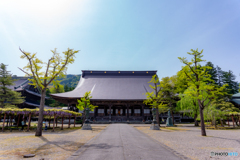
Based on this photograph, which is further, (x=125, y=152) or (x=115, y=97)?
(x=115, y=97)

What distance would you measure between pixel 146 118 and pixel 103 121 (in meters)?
10.8

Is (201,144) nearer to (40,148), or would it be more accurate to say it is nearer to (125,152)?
(125,152)

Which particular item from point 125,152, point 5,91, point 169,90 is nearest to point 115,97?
point 169,90

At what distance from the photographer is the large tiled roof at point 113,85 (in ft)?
110

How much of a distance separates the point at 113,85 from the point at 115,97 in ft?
29.3

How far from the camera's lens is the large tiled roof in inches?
1325

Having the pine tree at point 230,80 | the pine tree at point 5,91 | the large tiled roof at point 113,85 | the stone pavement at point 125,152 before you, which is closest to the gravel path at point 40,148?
the stone pavement at point 125,152

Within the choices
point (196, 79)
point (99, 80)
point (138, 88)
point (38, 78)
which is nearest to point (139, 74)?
point (138, 88)

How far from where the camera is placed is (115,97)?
33.1 meters

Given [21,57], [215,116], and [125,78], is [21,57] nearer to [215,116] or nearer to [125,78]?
[215,116]

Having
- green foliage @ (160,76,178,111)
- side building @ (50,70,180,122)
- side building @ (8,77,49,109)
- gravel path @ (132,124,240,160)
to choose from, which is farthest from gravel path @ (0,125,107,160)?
side building @ (8,77,49,109)

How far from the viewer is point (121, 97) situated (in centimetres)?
3300

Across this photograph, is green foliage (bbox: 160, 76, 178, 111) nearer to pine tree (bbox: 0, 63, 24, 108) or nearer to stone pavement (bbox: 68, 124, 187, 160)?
stone pavement (bbox: 68, 124, 187, 160)

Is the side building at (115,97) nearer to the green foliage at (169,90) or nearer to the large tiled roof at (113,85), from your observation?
the large tiled roof at (113,85)
